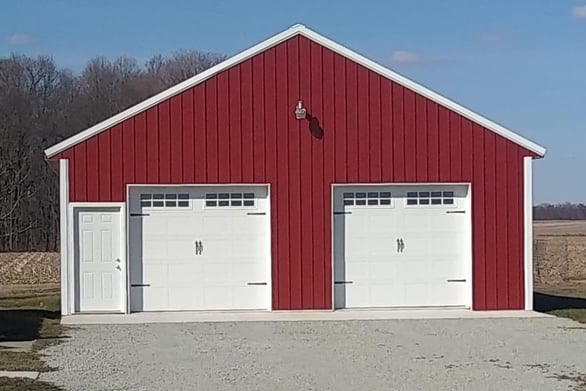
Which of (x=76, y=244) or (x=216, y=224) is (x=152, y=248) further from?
(x=76, y=244)

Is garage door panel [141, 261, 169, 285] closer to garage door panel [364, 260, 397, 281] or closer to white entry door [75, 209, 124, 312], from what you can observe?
white entry door [75, 209, 124, 312]

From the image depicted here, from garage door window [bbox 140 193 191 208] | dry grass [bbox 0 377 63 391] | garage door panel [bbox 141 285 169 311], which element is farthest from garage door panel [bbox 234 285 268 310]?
dry grass [bbox 0 377 63 391]

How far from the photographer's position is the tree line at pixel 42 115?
46344 mm

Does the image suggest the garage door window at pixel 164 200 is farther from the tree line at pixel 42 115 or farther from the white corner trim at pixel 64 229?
the tree line at pixel 42 115

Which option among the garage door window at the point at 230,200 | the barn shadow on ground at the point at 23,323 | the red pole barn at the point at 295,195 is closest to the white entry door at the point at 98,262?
the red pole barn at the point at 295,195

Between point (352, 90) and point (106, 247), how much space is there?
4.97 m

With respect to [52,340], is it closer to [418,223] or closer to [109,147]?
[109,147]

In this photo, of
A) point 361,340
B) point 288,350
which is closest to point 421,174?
point 361,340

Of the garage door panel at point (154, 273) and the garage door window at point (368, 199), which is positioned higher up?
the garage door window at point (368, 199)

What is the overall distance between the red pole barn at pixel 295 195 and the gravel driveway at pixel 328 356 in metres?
1.75

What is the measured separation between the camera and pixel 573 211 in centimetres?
9588

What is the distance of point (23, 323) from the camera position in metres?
17.0

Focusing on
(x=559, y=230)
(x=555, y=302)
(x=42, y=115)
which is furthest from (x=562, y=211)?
(x=555, y=302)

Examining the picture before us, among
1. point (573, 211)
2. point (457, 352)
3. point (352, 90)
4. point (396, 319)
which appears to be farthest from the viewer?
point (573, 211)
